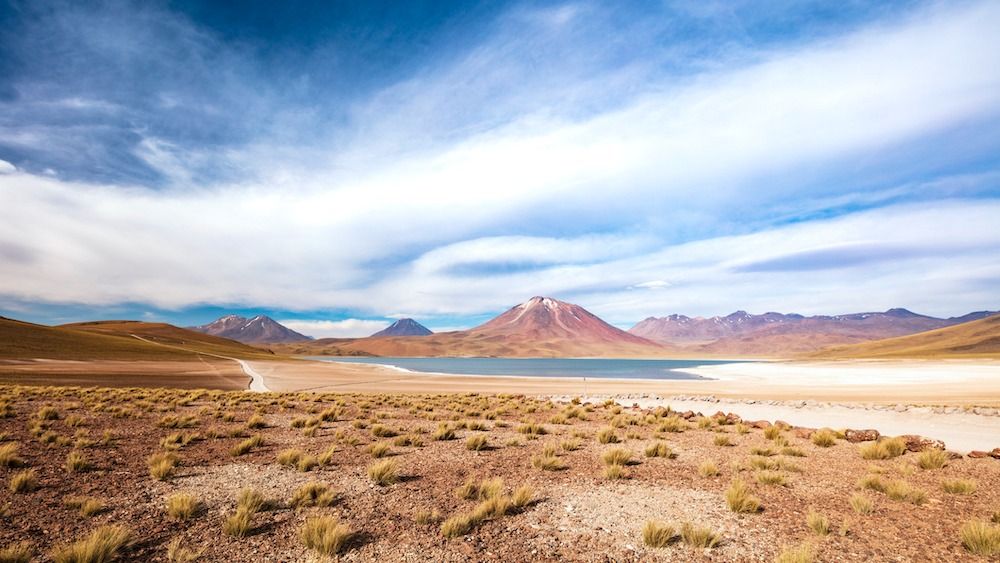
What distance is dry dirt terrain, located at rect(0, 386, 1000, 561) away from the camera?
19.1ft

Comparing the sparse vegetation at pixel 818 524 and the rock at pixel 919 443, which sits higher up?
the sparse vegetation at pixel 818 524

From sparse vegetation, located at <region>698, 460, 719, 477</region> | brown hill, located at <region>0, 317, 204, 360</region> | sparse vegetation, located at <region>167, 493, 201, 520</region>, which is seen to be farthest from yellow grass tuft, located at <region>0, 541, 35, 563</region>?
brown hill, located at <region>0, 317, 204, 360</region>

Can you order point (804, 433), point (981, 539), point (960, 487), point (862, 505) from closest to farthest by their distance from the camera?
point (981, 539) < point (862, 505) < point (960, 487) < point (804, 433)

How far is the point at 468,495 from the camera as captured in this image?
26.3 ft

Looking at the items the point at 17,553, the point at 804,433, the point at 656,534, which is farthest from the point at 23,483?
the point at 804,433

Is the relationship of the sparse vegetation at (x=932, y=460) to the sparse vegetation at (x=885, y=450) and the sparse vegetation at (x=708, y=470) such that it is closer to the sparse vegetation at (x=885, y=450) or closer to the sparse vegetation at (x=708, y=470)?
the sparse vegetation at (x=885, y=450)

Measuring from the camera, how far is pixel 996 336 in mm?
160500

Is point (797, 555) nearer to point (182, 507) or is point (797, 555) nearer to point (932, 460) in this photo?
point (932, 460)

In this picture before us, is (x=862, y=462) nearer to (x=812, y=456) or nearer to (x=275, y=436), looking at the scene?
(x=812, y=456)

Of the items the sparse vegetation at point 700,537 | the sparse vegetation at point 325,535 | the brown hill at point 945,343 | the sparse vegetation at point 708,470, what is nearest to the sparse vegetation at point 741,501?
the sparse vegetation at point 700,537

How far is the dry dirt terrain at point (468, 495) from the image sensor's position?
5.83 metres

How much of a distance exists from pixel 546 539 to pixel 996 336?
233 meters

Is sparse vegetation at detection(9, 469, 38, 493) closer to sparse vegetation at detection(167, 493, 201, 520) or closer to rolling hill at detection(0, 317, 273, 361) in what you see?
sparse vegetation at detection(167, 493, 201, 520)

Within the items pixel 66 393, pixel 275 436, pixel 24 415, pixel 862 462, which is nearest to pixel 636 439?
pixel 862 462
